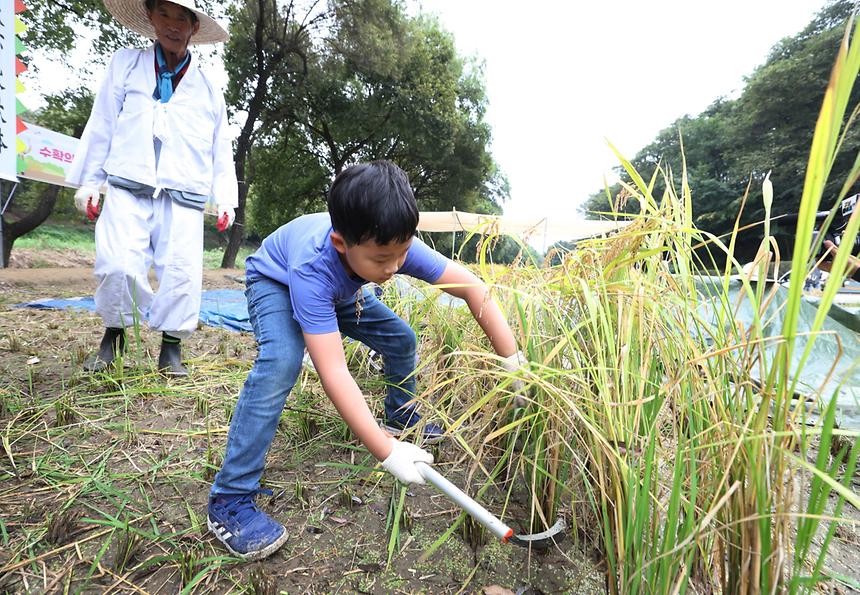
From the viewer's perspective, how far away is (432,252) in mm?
1412

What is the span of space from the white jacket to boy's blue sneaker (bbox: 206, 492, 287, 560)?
1438mm

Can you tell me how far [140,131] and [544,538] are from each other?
236 centimetres

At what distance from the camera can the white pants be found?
1979 millimetres

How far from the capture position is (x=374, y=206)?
1.04m

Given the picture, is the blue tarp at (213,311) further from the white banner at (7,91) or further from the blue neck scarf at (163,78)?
the blue neck scarf at (163,78)

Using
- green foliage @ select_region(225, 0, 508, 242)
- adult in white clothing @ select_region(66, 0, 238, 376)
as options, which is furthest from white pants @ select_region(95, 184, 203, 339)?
green foliage @ select_region(225, 0, 508, 242)

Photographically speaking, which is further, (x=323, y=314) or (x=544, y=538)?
(x=323, y=314)

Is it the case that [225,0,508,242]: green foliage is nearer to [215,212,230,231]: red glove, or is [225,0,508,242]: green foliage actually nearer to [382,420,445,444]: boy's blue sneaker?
[215,212,230,231]: red glove

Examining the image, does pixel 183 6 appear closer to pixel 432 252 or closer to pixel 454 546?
pixel 432 252

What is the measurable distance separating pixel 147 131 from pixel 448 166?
14714 millimetres

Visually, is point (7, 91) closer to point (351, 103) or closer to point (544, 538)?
point (544, 538)

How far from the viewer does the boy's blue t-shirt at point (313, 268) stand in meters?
1.18

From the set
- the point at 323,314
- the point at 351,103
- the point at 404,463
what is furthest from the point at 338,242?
the point at 351,103

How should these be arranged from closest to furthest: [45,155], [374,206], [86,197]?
1. [374,206]
2. [86,197]
3. [45,155]
